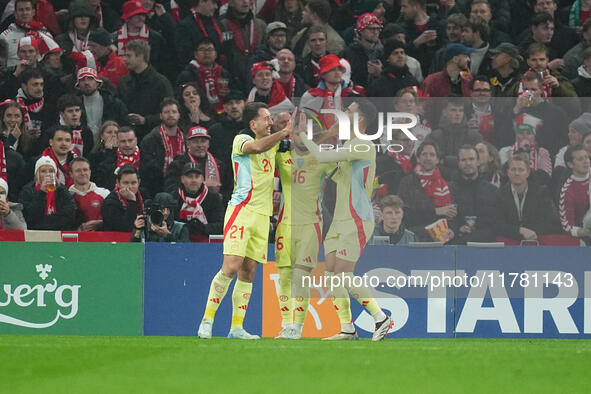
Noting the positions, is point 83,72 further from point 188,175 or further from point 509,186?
point 509,186

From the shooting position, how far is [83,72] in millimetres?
13008

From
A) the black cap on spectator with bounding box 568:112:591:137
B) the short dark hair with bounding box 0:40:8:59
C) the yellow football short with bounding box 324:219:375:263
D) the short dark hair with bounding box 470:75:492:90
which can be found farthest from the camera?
the short dark hair with bounding box 0:40:8:59

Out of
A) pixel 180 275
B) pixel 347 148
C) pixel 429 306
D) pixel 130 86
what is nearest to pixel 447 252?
pixel 429 306

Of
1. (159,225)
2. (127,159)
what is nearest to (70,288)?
(159,225)

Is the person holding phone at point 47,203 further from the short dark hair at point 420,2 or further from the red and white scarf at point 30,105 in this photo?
the short dark hair at point 420,2

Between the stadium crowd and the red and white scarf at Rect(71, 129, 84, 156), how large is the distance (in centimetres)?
8

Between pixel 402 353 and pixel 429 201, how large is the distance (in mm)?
2889

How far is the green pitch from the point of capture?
6547mm

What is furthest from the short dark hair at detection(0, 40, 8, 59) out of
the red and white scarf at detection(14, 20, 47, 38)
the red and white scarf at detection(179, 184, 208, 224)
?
the red and white scarf at detection(179, 184, 208, 224)

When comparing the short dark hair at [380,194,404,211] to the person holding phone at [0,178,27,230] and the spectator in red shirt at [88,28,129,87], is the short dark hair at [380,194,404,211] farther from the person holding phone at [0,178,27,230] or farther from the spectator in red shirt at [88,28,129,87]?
the spectator in red shirt at [88,28,129,87]

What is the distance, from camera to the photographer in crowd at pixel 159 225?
36.8 feet

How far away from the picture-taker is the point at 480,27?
45.5 feet

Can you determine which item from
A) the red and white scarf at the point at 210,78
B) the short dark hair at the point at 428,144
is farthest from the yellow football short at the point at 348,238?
the red and white scarf at the point at 210,78

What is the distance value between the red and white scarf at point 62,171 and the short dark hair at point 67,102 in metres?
0.68
